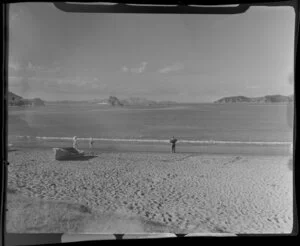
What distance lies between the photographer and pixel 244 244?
175 centimetres

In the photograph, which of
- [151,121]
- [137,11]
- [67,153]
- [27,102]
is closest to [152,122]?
[151,121]

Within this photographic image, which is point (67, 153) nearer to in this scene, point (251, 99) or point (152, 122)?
point (152, 122)

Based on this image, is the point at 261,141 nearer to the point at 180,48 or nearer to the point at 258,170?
the point at 258,170

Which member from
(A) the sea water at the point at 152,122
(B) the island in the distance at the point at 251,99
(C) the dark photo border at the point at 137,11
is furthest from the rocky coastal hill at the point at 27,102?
(B) the island in the distance at the point at 251,99

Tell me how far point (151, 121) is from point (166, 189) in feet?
3.24

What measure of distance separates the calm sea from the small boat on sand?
0.84 ft

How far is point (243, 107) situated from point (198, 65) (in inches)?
33.9

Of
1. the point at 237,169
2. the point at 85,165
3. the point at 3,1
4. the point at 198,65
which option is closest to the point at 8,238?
the point at 3,1

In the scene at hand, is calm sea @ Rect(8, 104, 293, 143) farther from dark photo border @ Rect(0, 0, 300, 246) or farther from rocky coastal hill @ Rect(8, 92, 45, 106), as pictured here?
dark photo border @ Rect(0, 0, 300, 246)

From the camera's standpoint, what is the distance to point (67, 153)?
373 centimetres

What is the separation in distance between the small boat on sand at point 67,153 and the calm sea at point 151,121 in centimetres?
26

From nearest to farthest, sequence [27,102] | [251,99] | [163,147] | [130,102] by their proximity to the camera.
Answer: [27,102] → [130,102] → [251,99] → [163,147]

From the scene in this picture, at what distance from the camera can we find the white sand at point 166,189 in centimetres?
262

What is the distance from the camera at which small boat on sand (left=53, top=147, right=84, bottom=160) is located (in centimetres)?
352
